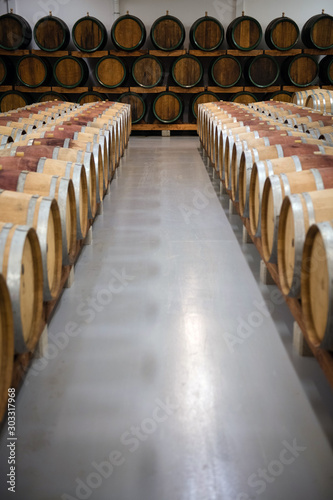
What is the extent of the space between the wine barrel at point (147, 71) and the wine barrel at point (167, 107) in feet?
1.54

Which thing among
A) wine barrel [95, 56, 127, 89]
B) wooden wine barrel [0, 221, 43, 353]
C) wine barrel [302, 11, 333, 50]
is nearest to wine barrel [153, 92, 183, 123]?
wine barrel [95, 56, 127, 89]

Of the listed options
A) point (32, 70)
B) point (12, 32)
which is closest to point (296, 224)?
point (32, 70)

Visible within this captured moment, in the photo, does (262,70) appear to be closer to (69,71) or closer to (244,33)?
(244,33)

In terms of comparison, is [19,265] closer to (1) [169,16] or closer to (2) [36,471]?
(2) [36,471]

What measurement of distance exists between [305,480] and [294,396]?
1.46 ft

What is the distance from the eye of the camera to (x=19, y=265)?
1744 mm

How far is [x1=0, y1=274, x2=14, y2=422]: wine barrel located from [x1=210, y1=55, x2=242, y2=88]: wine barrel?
1056cm

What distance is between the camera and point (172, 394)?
6.80 ft

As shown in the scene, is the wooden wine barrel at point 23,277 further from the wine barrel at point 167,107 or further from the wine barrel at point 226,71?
the wine barrel at point 226,71

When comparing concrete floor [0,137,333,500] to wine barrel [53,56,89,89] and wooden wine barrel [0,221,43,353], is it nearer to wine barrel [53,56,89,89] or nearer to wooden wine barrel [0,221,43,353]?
wooden wine barrel [0,221,43,353]

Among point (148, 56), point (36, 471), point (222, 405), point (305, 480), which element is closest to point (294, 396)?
point (222, 405)

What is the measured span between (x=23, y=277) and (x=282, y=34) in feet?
35.8
